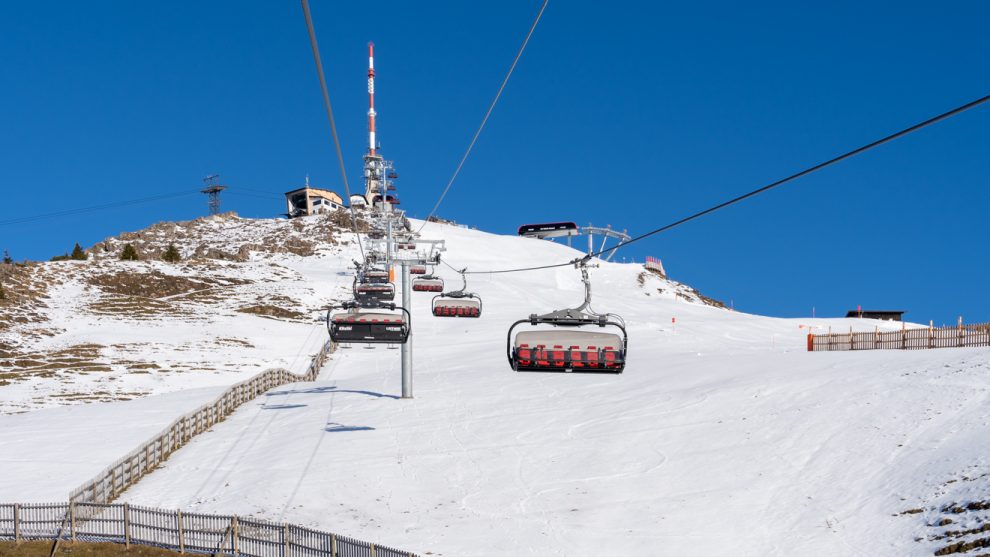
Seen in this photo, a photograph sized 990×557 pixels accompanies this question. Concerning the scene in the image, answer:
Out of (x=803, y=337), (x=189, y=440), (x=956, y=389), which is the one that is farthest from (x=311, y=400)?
(x=803, y=337)

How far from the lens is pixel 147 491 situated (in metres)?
25.4

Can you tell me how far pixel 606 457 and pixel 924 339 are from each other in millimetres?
21084

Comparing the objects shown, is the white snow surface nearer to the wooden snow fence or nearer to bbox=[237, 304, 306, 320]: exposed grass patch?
the wooden snow fence

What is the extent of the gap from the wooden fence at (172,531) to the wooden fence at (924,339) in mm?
30716

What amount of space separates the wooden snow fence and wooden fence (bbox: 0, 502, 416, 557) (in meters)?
0.71

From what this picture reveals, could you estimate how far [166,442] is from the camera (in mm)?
29672

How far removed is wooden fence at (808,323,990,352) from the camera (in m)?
37.5

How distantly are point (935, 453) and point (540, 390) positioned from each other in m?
18.8

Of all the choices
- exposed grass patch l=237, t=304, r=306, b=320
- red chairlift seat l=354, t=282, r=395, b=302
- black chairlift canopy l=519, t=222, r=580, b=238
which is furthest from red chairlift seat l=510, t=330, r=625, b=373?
exposed grass patch l=237, t=304, r=306, b=320

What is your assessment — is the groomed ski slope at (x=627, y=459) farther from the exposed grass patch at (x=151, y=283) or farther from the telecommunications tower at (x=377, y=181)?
the telecommunications tower at (x=377, y=181)

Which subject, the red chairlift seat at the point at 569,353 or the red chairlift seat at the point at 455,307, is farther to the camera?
the red chairlift seat at the point at 455,307

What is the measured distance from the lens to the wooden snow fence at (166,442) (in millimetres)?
23547

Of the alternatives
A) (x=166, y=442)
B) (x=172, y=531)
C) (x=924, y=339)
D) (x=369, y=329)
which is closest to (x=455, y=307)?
(x=166, y=442)

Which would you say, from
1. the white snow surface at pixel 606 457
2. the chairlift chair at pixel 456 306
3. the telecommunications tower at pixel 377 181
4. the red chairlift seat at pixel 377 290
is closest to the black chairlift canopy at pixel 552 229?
the white snow surface at pixel 606 457
